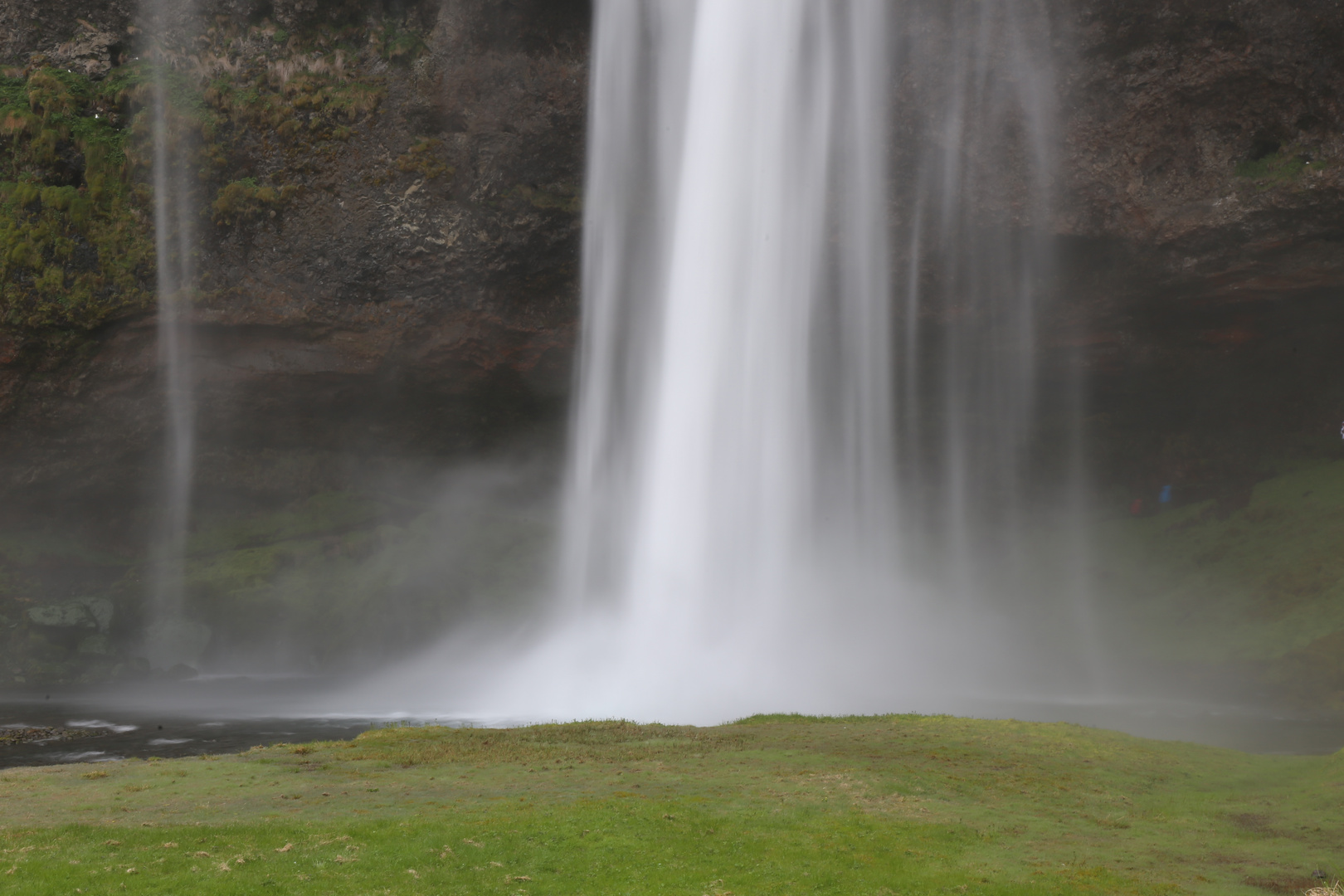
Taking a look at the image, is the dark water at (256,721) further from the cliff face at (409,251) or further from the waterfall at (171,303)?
the cliff face at (409,251)

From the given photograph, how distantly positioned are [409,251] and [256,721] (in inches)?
962

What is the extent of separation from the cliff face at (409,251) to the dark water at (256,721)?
36.0 feet

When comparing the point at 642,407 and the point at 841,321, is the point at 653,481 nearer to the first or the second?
the point at 642,407

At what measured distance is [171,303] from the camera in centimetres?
4788

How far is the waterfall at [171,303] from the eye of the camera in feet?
157

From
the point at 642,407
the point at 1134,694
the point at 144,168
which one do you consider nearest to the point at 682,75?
the point at 642,407

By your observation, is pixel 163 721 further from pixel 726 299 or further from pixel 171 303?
pixel 726 299

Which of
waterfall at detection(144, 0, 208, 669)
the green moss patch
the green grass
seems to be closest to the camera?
the green grass

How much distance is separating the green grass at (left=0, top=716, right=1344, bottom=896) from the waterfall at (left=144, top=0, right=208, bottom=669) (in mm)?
31693

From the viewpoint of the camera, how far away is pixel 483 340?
171 ft

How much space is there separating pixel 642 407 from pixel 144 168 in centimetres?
2718

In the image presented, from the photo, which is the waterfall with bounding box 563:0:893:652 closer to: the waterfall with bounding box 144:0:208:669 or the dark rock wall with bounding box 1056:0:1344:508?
the dark rock wall with bounding box 1056:0:1344:508

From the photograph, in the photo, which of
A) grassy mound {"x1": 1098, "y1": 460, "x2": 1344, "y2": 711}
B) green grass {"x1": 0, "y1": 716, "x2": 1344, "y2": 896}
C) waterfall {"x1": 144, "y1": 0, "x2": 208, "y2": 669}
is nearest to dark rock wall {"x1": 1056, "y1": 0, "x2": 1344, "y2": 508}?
grassy mound {"x1": 1098, "y1": 460, "x2": 1344, "y2": 711}

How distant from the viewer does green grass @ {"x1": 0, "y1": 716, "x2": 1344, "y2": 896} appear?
1280 centimetres
